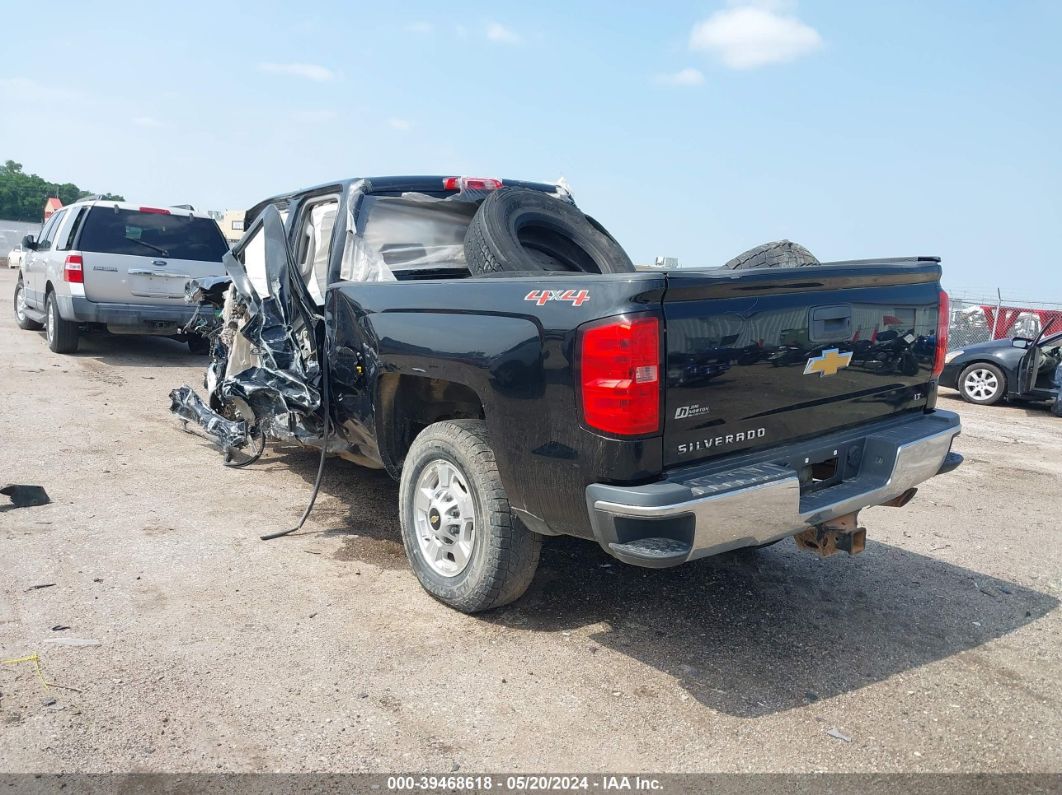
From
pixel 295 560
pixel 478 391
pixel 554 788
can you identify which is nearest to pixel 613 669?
pixel 554 788

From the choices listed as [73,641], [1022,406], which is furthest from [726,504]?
[1022,406]

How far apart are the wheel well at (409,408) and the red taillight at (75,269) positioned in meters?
7.48

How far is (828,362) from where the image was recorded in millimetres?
3564

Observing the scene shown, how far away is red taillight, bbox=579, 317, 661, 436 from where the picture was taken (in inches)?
116

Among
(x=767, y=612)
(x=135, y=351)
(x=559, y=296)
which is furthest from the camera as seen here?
(x=135, y=351)

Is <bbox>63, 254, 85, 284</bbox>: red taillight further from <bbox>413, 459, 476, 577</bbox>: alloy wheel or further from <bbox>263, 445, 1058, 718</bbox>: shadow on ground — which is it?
<bbox>413, 459, 476, 577</bbox>: alloy wheel

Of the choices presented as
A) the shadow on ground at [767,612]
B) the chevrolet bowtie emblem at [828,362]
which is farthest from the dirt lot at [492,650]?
the chevrolet bowtie emblem at [828,362]

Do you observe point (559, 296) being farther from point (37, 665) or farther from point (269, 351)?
point (269, 351)

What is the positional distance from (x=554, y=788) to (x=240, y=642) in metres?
1.60

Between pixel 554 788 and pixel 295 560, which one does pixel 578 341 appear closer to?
pixel 554 788

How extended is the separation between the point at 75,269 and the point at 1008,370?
1204 centimetres

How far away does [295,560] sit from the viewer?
4562mm

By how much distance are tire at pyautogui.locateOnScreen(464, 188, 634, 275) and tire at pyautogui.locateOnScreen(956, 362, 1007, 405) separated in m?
8.56

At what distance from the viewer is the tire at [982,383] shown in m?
11.6
